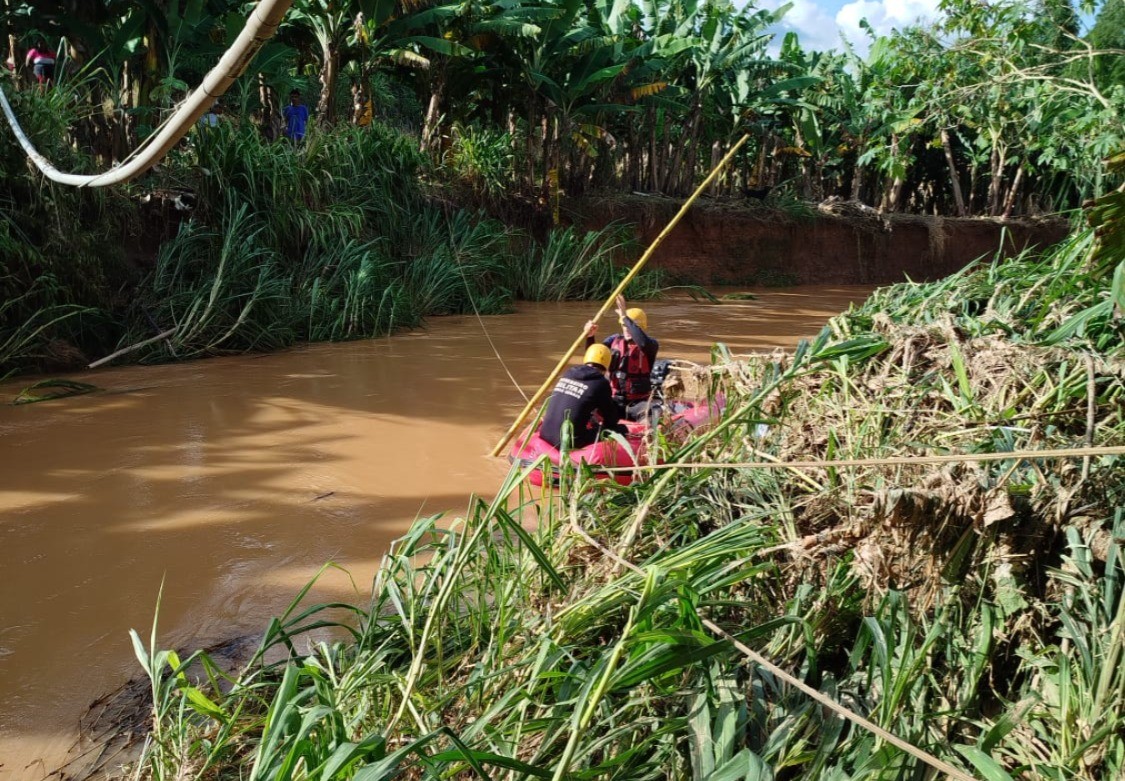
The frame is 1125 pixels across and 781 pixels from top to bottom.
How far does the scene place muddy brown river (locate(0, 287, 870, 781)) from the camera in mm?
3635

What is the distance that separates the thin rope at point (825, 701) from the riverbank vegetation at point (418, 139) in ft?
10.1

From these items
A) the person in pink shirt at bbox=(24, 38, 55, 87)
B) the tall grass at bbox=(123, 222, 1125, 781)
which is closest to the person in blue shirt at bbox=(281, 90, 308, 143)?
the person in pink shirt at bbox=(24, 38, 55, 87)

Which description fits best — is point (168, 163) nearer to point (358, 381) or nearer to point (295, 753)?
point (358, 381)

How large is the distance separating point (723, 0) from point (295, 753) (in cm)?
1802

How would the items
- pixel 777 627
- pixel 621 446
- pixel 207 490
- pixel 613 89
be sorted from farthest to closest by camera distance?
pixel 613 89, pixel 207 490, pixel 621 446, pixel 777 627

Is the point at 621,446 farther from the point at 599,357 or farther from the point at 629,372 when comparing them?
the point at 629,372

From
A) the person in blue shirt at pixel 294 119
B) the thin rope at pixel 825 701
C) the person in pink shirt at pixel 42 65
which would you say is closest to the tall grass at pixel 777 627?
the thin rope at pixel 825 701

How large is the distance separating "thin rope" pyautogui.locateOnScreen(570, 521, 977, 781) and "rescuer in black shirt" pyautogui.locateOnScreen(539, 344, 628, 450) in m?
2.44

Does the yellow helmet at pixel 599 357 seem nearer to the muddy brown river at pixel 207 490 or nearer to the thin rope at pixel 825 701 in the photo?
the muddy brown river at pixel 207 490

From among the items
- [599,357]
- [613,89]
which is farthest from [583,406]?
[613,89]

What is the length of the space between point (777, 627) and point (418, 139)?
43.9 ft

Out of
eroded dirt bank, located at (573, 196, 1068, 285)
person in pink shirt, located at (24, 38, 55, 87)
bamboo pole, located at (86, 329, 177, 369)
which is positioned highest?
person in pink shirt, located at (24, 38, 55, 87)

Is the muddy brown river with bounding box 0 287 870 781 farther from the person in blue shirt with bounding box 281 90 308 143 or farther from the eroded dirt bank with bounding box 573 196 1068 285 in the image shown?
the eroded dirt bank with bounding box 573 196 1068 285

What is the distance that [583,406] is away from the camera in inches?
219
